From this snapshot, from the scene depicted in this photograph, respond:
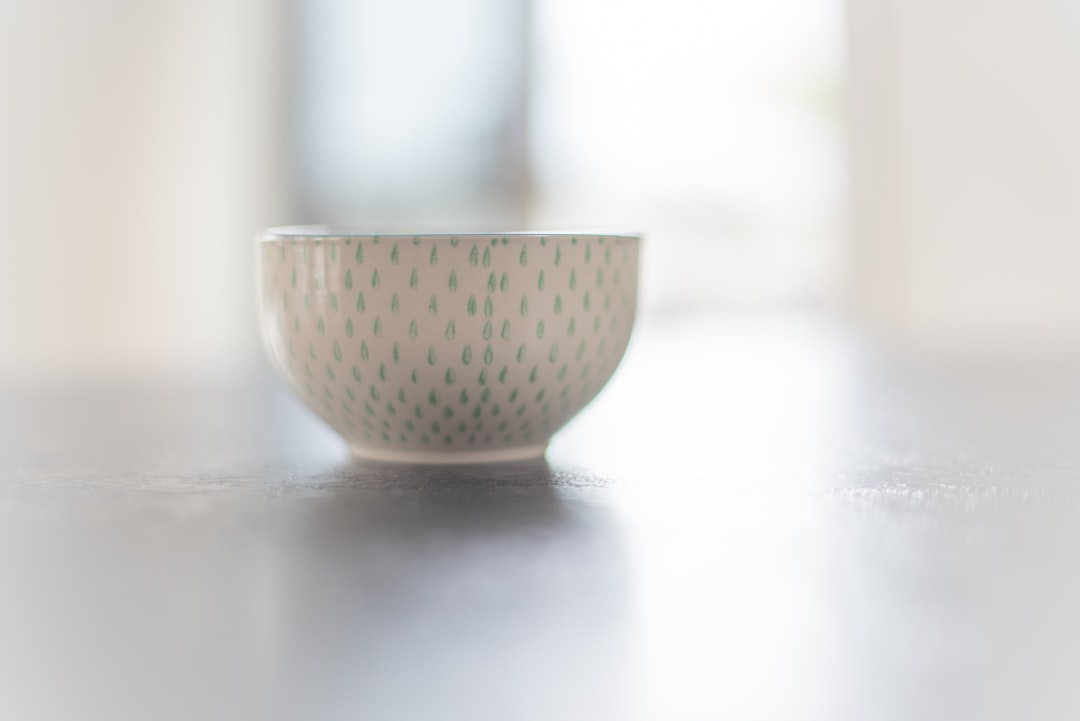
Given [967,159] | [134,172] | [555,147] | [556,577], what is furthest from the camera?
[555,147]

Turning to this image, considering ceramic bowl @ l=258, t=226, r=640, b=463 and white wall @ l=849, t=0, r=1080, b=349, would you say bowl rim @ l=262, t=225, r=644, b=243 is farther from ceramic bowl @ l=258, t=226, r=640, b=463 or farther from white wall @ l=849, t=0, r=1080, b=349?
white wall @ l=849, t=0, r=1080, b=349

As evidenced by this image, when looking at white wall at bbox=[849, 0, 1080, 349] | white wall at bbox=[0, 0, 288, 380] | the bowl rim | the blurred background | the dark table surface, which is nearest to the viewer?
the dark table surface

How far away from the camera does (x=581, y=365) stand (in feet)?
1.75

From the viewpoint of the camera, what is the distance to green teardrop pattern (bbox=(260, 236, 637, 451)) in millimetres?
499

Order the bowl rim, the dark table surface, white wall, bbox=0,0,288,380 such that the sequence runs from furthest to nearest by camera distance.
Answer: white wall, bbox=0,0,288,380 → the bowl rim → the dark table surface

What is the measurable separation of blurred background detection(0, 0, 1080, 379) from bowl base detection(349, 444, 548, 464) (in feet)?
7.55

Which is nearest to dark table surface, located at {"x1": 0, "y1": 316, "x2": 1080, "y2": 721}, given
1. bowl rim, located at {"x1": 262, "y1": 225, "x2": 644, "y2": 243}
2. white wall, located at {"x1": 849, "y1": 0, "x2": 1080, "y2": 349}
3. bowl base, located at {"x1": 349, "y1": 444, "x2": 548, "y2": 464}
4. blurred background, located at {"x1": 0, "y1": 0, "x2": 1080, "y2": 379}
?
bowl base, located at {"x1": 349, "y1": 444, "x2": 548, "y2": 464}

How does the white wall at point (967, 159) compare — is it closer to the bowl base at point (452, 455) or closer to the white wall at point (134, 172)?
the white wall at point (134, 172)

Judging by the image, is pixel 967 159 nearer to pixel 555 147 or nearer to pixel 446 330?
pixel 555 147

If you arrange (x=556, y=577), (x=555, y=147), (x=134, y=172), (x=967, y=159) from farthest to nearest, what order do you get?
1. (x=555, y=147)
2. (x=967, y=159)
3. (x=134, y=172)
4. (x=556, y=577)

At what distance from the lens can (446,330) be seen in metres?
0.50

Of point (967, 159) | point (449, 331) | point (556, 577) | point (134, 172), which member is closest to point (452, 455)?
point (449, 331)

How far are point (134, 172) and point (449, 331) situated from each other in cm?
262

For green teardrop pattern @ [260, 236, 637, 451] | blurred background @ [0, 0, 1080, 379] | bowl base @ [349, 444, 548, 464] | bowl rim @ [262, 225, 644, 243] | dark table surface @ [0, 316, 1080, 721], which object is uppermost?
blurred background @ [0, 0, 1080, 379]
